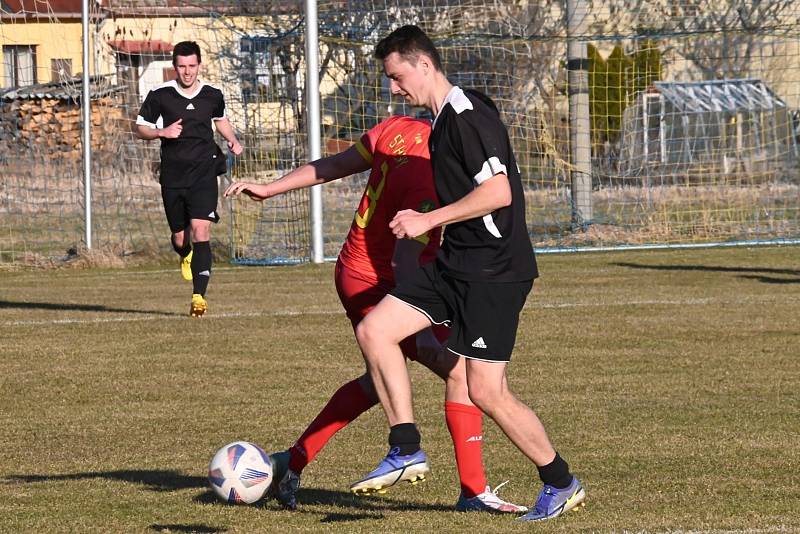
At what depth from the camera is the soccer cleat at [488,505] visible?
575cm

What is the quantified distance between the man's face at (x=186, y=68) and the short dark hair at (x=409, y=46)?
7.29 metres

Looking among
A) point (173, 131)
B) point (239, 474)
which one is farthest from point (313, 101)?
point (239, 474)

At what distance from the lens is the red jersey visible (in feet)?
20.6

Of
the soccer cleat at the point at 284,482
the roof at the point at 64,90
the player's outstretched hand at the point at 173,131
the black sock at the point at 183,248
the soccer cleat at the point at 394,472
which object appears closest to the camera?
the soccer cleat at the point at 394,472

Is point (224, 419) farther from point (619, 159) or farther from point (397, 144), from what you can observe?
point (619, 159)

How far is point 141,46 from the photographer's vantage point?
20.9 meters

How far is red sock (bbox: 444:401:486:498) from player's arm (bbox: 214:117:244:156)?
6811mm

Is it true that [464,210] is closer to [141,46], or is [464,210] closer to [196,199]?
[196,199]

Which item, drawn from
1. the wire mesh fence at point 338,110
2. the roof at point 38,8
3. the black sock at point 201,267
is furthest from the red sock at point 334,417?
the roof at point 38,8

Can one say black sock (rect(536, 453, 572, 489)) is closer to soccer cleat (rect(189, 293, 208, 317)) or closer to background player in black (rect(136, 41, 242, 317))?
soccer cleat (rect(189, 293, 208, 317))

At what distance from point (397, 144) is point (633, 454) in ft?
6.18

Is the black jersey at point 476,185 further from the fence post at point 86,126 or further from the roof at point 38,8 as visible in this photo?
the roof at point 38,8

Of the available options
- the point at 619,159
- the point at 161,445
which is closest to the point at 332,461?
the point at 161,445

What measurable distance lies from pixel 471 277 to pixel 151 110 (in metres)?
8.09
